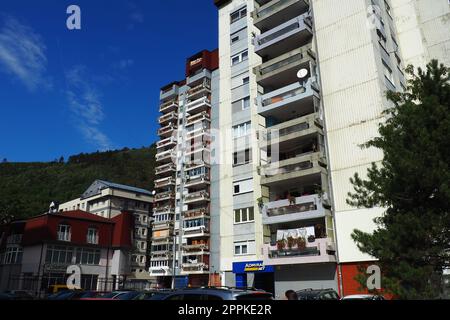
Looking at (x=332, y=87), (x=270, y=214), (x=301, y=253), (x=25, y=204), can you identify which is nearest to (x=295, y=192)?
(x=270, y=214)

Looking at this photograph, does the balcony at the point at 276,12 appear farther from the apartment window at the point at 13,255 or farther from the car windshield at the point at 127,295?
the apartment window at the point at 13,255

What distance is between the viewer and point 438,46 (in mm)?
37000

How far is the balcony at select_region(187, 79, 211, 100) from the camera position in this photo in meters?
54.1

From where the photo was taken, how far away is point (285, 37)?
37.8m

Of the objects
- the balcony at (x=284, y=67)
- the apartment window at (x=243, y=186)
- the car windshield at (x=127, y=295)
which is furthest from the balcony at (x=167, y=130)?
the car windshield at (x=127, y=295)

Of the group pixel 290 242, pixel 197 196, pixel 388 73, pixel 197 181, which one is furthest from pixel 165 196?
pixel 388 73

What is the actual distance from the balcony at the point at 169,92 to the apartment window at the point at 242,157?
960 inches

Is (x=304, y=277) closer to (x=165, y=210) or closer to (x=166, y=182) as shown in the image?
(x=165, y=210)

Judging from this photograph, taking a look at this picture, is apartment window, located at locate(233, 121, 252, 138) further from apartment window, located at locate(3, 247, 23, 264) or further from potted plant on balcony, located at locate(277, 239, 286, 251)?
apartment window, located at locate(3, 247, 23, 264)

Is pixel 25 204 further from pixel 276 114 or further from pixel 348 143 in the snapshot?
pixel 348 143

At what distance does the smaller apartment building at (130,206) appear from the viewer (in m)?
75.1

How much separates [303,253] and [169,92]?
40606 millimetres

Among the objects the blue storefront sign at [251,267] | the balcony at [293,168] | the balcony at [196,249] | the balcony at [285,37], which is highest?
the balcony at [285,37]

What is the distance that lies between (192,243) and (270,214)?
18024 millimetres
